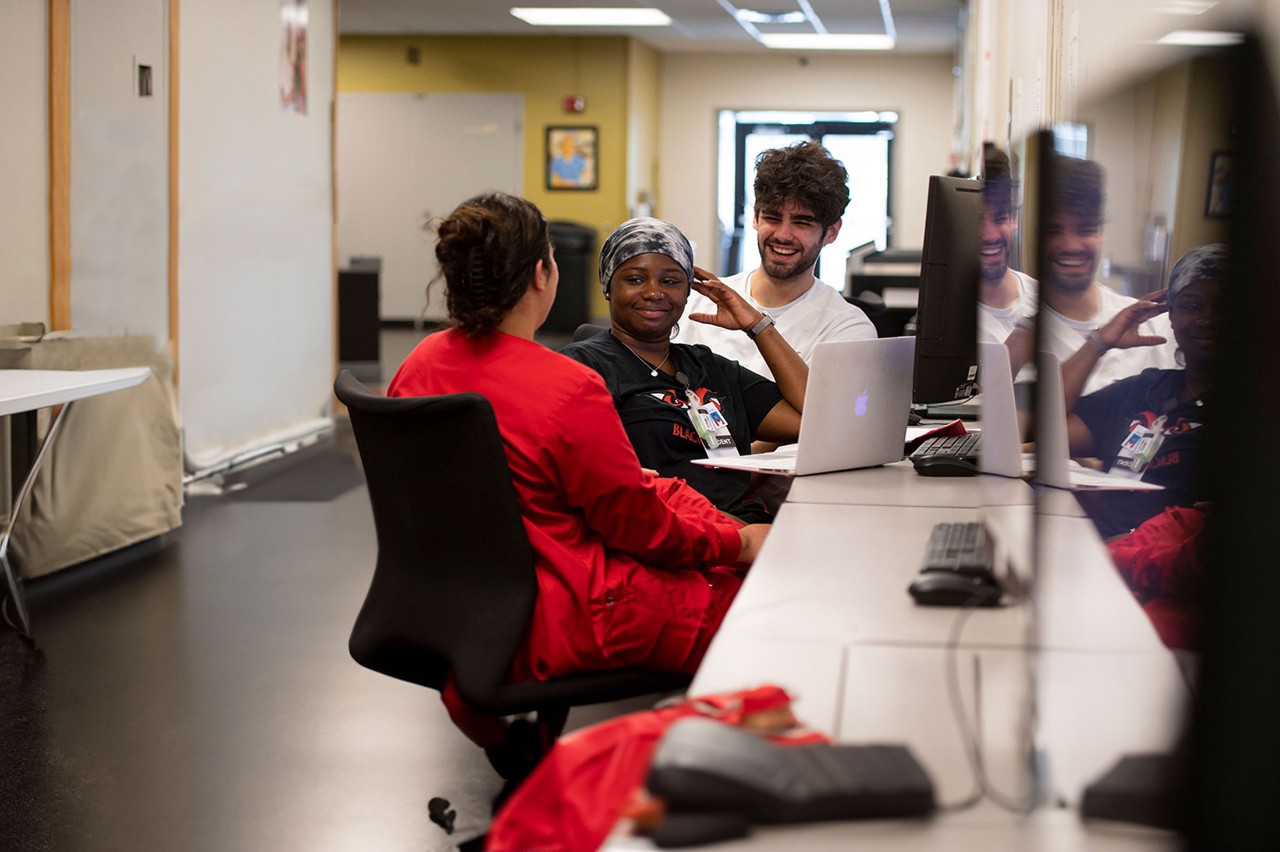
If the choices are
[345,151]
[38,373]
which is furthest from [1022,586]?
[345,151]

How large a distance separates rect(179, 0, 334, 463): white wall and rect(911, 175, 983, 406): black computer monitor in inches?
171

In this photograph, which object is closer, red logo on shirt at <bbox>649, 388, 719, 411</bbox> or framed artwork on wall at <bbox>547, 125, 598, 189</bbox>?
red logo on shirt at <bbox>649, 388, 719, 411</bbox>

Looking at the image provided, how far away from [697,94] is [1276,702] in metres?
14.2

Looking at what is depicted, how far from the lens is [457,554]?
6.37 feet

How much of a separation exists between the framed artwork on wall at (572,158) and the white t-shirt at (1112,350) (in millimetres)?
12106

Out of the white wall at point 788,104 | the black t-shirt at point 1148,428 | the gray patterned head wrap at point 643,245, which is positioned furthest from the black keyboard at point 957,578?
the white wall at point 788,104

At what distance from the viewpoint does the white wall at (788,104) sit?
14172mm

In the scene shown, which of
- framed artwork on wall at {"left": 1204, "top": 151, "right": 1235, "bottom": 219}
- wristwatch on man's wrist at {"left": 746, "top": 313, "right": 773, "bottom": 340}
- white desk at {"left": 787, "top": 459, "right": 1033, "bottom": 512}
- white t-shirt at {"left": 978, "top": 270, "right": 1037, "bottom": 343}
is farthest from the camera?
wristwatch on man's wrist at {"left": 746, "top": 313, "right": 773, "bottom": 340}

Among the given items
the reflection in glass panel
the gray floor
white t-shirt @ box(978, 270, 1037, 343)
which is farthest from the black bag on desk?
the gray floor

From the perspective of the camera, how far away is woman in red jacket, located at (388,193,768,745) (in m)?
1.94

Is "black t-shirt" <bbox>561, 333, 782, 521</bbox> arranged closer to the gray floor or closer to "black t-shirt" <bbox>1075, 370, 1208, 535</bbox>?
the gray floor

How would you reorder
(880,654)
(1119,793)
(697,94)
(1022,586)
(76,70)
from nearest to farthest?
(1119,793) → (880,654) → (1022,586) → (76,70) → (697,94)

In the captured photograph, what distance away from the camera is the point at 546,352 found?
6.61 ft

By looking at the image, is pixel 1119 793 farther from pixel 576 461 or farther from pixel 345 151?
pixel 345 151
